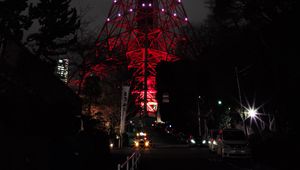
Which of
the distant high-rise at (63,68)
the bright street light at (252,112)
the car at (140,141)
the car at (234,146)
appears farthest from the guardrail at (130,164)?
the car at (140,141)

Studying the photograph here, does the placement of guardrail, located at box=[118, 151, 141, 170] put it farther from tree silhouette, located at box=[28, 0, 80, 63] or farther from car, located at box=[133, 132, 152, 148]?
car, located at box=[133, 132, 152, 148]

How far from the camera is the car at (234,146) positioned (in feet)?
67.3

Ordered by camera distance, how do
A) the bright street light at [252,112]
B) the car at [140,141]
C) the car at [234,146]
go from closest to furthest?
the car at [234,146]
the bright street light at [252,112]
the car at [140,141]

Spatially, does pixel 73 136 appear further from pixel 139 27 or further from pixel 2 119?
pixel 139 27

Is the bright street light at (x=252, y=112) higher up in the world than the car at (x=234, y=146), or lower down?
higher up

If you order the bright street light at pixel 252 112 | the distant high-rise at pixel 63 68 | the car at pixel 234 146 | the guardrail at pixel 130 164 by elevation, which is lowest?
the guardrail at pixel 130 164

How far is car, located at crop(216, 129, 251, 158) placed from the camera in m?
20.5

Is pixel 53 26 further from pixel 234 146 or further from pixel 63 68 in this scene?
pixel 234 146

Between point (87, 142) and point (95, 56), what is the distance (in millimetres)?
13169

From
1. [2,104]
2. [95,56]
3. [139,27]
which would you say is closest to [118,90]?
[139,27]

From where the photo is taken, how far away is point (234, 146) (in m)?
20.9

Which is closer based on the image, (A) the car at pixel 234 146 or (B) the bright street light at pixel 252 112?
(A) the car at pixel 234 146

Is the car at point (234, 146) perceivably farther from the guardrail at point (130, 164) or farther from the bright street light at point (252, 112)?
the bright street light at point (252, 112)

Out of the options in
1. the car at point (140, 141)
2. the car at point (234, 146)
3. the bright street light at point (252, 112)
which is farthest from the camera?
the car at point (140, 141)
